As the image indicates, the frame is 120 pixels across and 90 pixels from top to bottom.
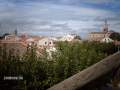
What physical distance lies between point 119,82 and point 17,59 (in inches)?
208

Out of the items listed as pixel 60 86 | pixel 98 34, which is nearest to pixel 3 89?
pixel 60 86

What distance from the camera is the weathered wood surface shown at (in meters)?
0.96

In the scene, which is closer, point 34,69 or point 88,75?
point 88,75

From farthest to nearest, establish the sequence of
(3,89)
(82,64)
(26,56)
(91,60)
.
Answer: (91,60), (82,64), (26,56), (3,89)

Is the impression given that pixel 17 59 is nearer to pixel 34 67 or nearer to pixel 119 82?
pixel 34 67

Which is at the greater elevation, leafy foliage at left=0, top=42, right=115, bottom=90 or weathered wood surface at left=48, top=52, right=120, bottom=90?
weathered wood surface at left=48, top=52, right=120, bottom=90

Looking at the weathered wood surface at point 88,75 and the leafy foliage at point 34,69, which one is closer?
the weathered wood surface at point 88,75

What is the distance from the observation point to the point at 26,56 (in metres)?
6.25

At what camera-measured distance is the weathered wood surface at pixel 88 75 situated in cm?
96

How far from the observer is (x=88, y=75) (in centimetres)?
98

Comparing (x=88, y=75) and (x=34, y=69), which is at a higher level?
(x=88, y=75)

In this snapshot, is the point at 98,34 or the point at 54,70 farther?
the point at 98,34

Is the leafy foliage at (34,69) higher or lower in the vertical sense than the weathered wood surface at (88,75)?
lower

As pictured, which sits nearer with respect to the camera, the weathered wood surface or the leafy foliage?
the weathered wood surface
